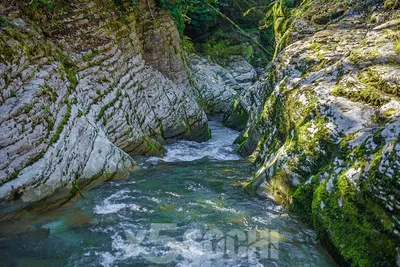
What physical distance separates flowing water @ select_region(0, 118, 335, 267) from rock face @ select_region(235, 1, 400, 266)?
14.4 inches

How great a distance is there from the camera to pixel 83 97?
21.1 feet

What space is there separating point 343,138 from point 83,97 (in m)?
4.69

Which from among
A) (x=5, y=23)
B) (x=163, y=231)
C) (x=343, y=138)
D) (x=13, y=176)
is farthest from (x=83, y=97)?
(x=343, y=138)

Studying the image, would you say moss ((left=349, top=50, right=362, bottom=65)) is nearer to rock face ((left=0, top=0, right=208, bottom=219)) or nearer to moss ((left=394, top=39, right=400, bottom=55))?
moss ((left=394, top=39, right=400, bottom=55))

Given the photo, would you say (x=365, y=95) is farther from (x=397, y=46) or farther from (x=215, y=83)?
(x=215, y=83)

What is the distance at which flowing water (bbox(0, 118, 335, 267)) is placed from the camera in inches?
127

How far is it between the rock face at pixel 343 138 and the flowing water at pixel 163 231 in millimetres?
365

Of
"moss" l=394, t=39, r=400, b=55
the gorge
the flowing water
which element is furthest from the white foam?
"moss" l=394, t=39, r=400, b=55

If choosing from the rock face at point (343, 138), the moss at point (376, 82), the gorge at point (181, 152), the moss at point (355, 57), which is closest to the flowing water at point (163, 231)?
the gorge at point (181, 152)

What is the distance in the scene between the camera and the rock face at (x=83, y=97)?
436 centimetres

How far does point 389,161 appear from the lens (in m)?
3.04

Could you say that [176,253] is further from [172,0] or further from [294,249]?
[172,0]

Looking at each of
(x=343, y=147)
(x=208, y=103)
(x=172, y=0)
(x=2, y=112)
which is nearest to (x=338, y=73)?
(x=343, y=147)

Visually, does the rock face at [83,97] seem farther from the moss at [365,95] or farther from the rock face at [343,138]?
the moss at [365,95]
